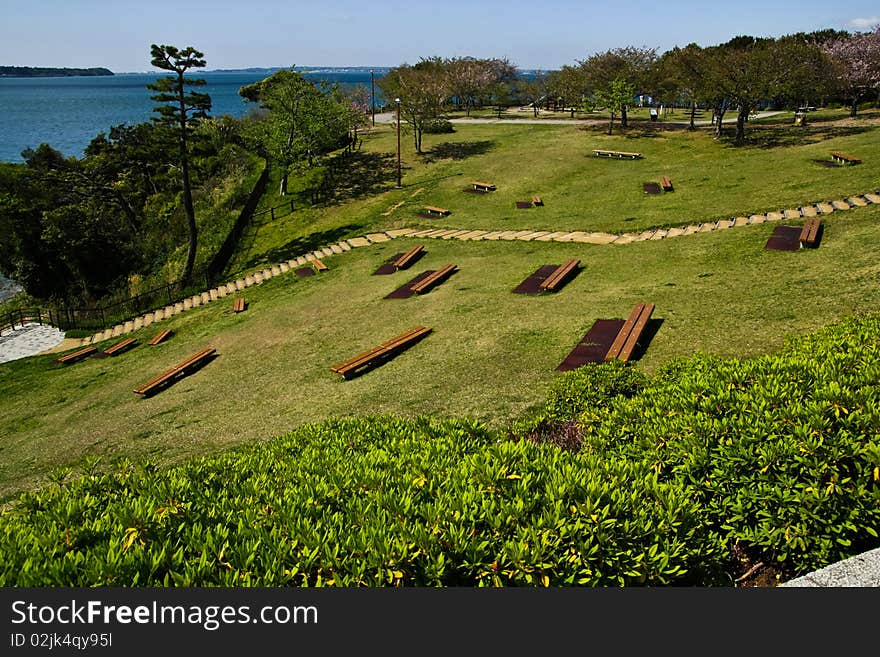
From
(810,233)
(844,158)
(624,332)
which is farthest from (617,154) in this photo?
(624,332)

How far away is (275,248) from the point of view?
1411 inches

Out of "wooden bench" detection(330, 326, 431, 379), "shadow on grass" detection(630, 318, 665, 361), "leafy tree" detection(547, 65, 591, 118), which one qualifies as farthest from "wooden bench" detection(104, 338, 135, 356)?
"leafy tree" detection(547, 65, 591, 118)

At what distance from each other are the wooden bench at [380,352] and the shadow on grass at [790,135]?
32783 millimetres

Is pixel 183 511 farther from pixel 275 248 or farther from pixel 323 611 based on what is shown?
pixel 275 248

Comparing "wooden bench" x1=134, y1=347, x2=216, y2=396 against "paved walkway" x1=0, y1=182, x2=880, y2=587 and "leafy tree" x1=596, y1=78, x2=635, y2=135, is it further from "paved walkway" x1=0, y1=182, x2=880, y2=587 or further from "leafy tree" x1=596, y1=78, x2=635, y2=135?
"leafy tree" x1=596, y1=78, x2=635, y2=135

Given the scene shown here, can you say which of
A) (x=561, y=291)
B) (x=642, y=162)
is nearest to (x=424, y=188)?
(x=642, y=162)

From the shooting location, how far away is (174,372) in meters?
18.4

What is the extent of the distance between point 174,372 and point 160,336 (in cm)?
702

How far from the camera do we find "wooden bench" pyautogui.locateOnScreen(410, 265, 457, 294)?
21.3 meters

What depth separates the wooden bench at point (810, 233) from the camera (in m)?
17.3

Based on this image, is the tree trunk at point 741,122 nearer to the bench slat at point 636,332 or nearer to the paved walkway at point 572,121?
the paved walkway at point 572,121

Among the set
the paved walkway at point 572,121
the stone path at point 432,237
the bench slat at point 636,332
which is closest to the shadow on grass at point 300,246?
the stone path at point 432,237

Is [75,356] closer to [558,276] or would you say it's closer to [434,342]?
[434,342]

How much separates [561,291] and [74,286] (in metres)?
41.9
